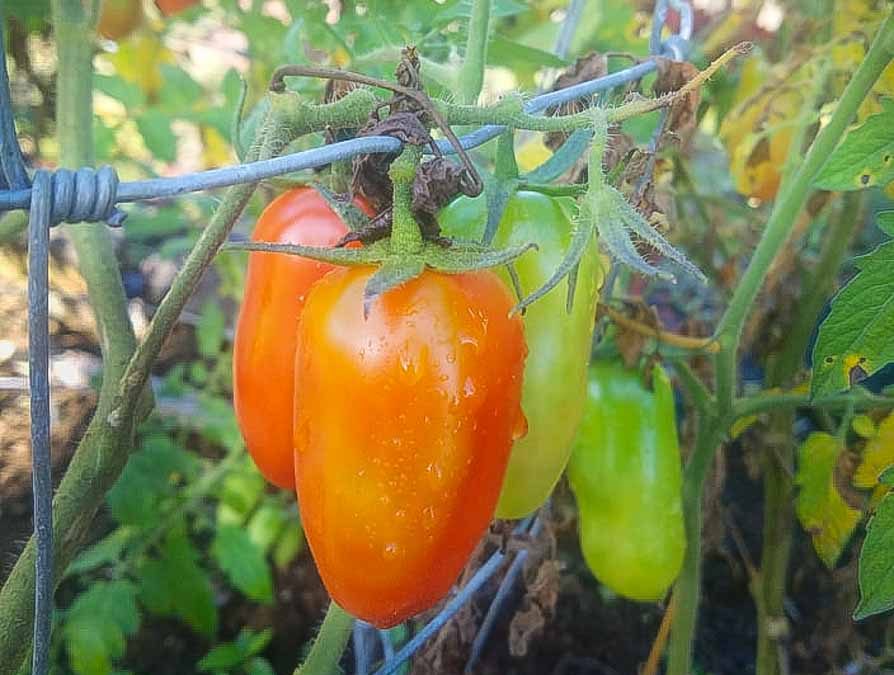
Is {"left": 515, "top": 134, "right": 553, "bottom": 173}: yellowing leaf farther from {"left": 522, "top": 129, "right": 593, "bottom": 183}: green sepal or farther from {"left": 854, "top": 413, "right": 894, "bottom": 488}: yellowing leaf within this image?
{"left": 854, "top": 413, "right": 894, "bottom": 488}: yellowing leaf

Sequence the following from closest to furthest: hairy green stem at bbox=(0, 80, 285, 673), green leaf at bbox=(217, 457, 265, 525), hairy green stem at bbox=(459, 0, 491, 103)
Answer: hairy green stem at bbox=(0, 80, 285, 673) < hairy green stem at bbox=(459, 0, 491, 103) < green leaf at bbox=(217, 457, 265, 525)

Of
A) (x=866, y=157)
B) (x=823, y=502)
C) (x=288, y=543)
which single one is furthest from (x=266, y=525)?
(x=866, y=157)

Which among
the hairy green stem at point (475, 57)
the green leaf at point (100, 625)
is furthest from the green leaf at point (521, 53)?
the green leaf at point (100, 625)

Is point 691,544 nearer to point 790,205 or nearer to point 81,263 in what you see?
point 790,205

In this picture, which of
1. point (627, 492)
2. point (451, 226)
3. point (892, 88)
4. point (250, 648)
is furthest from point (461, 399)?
point (250, 648)

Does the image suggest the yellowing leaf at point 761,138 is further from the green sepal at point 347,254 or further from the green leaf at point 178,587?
the green leaf at point 178,587

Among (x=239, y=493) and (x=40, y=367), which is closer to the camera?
(x=40, y=367)

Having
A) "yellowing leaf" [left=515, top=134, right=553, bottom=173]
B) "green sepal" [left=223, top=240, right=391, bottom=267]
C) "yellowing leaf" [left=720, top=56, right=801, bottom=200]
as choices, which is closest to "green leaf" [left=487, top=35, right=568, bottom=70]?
"yellowing leaf" [left=515, top=134, right=553, bottom=173]
